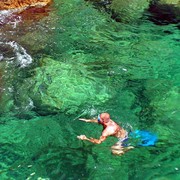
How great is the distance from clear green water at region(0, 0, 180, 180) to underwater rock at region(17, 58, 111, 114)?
3cm

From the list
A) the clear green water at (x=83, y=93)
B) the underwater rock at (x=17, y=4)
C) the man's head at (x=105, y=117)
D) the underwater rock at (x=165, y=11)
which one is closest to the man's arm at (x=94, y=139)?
the clear green water at (x=83, y=93)

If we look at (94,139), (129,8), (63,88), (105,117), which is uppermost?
(105,117)

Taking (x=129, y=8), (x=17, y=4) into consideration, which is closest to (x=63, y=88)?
(x=17, y=4)

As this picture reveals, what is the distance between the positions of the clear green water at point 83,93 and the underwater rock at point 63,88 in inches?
1.1

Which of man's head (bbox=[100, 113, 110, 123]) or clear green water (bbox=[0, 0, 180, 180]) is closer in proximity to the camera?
clear green water (bbox=[0, 0, 180, 180])

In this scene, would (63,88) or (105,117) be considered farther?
(63,88)

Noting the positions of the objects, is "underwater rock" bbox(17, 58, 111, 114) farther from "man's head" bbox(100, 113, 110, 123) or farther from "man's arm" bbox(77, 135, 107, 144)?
"man's head" bbox(100, 113, 110, 123)

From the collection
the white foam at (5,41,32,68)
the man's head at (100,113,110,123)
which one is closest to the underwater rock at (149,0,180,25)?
the white foam at (5,41,32,68)

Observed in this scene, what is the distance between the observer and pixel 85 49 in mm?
11297

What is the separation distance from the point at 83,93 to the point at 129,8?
7.11m

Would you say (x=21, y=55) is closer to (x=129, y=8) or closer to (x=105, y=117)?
(x=105, y=117)

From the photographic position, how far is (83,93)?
9062 mm

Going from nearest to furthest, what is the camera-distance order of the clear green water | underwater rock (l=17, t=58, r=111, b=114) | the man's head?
the clear green water → the man's head → underwater rock (l=17, t=58, r=111, b=114)

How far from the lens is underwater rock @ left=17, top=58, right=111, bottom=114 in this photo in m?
8.63
